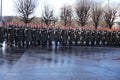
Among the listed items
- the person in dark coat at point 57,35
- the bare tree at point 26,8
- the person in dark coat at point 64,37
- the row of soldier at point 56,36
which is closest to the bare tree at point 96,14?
the bare tree at point 26,8

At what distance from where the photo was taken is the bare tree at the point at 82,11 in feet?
196

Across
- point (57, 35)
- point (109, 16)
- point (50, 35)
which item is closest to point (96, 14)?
point (109, 16)

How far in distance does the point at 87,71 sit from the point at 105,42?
15501mm

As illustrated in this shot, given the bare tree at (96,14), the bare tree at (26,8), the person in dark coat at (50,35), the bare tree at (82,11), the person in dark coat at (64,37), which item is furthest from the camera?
the bare tree at (96,14)

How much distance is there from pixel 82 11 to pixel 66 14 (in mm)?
3041

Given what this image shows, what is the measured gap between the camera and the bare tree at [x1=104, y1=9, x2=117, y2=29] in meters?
63.7

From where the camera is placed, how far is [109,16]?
63469 mm

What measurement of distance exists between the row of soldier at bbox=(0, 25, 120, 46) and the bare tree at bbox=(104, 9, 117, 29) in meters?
38.5

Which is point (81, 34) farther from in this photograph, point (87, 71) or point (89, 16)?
point (89, 16)

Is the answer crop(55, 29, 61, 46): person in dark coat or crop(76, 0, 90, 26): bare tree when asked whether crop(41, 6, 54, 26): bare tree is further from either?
crop(55, 29, 61, 46): person in dark coat

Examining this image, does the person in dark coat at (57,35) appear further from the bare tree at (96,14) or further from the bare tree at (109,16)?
the bare tree at (109,16)

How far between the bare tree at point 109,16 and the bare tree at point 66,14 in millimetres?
7859

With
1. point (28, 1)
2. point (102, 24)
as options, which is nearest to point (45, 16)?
point (28, 1)

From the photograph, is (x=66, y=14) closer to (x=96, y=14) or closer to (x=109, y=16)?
(x=96, y=14)
